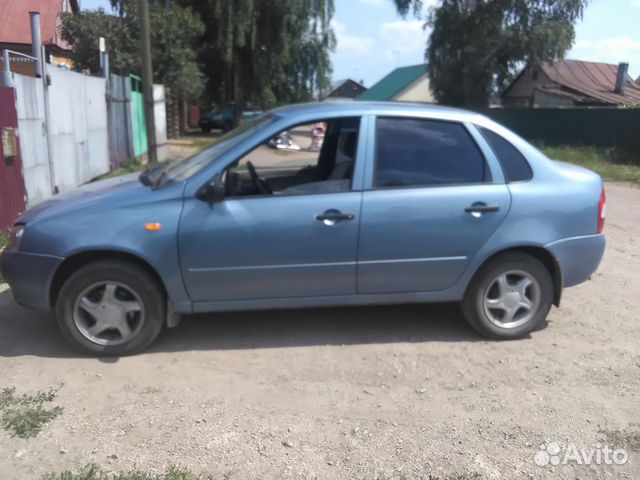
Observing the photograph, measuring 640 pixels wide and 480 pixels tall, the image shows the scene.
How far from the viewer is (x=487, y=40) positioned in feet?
113

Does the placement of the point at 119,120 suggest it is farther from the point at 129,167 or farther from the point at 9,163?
the point at 9,163

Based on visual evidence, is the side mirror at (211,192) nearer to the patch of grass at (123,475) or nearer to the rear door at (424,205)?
the rear door at (424,205)

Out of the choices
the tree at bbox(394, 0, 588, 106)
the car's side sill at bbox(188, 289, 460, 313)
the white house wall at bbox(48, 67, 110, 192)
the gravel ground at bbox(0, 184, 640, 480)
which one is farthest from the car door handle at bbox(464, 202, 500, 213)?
the tree at bbox(394, 0, 588, 106)

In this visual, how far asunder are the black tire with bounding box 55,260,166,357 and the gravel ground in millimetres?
101

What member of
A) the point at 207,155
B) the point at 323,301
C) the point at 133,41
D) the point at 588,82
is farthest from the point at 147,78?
the point at 588,82

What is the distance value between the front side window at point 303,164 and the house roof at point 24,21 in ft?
69.2

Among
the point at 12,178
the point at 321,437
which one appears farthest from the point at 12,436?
the point at 12,178

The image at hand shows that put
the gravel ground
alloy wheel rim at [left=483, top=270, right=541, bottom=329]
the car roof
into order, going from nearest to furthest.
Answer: the gravel ground
the car roof
alloy wheel rim at [left=483, top=270, right=541, bottom=329]

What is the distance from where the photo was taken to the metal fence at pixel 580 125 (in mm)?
22261

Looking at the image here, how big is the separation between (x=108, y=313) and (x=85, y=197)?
0.87 m

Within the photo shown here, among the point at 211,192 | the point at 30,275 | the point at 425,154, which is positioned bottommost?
the point at 30,275

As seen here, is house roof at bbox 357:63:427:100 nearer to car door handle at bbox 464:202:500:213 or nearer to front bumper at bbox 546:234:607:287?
front bumper at bbox 546:234:607:287

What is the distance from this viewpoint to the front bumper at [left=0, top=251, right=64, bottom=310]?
422cm

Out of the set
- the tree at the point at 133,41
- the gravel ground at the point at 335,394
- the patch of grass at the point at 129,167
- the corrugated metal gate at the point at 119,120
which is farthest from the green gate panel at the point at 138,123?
the gravel ground at the point at 335,394
